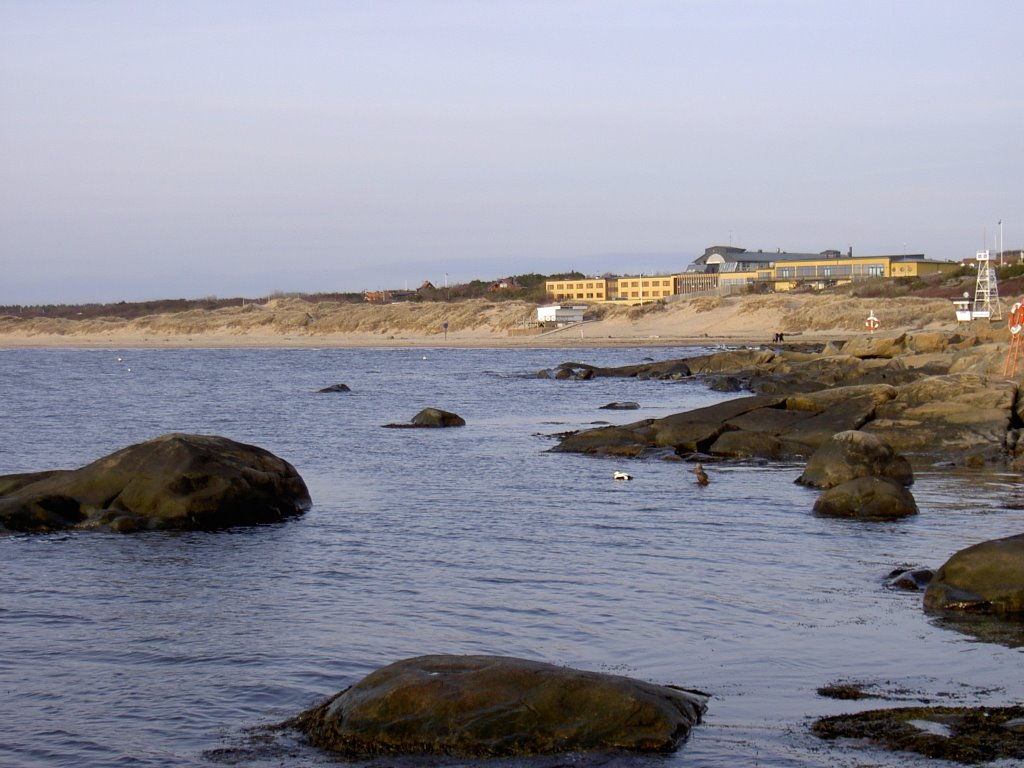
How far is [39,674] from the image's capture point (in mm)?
9516

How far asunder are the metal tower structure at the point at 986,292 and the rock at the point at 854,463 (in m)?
47.3

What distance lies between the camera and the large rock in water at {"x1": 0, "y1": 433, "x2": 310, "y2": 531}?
16.1 m

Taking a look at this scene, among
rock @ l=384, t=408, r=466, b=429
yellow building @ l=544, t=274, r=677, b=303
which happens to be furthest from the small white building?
rock @ l=384, t=408, r=466, b=429

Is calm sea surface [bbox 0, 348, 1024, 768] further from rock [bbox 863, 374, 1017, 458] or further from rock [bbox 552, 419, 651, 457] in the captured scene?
rock [bbox 863, 374, 1017, 458]

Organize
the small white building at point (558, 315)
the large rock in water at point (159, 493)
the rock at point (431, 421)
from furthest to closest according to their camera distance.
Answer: the small white building at point (558, 315)
the rock at point (431, 421)
the large rock in water at point (159, 493)

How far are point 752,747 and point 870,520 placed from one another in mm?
9363

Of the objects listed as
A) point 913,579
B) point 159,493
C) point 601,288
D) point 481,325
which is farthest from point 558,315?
point 913,579

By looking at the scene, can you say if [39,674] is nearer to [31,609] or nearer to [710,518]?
[31,609]

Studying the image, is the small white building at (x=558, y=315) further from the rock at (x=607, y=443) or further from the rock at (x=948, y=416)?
the rock at (x=948, y=416)

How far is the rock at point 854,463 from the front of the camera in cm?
1912

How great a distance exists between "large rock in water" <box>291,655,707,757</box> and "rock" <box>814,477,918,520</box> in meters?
9.24

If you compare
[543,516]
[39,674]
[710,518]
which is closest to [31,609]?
[39,674]

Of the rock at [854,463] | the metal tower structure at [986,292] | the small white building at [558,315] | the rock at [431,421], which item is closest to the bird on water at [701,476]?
the rock at [854,463]

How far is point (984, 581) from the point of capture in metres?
11.0
